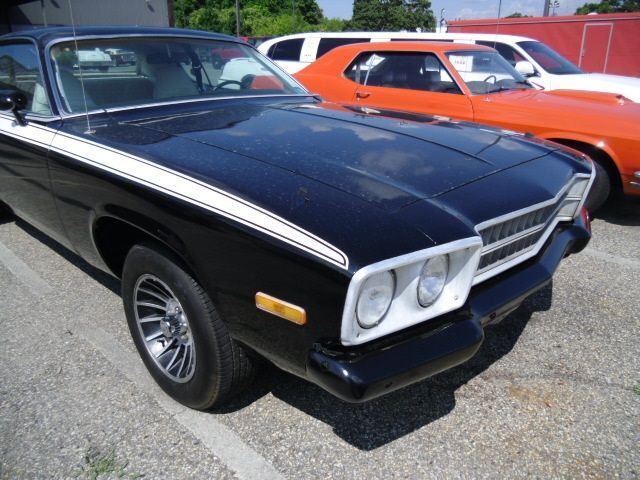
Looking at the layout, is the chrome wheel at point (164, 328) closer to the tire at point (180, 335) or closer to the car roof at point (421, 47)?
the tire at point (180, 335)

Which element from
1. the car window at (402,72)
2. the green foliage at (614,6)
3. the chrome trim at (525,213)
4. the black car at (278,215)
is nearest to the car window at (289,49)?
the car window at (402,72)

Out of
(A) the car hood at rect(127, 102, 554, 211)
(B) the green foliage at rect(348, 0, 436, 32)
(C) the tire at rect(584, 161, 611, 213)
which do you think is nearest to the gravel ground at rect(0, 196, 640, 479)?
(A) the car hood at rect(127, 102, 554, 211)

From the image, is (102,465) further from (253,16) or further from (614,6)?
(614,6)

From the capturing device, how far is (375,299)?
1564mm

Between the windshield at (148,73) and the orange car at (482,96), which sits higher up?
the windshield at (148,73)

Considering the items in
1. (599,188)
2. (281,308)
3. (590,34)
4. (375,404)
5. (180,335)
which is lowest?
(375,404)

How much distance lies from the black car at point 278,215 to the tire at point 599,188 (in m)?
2.02

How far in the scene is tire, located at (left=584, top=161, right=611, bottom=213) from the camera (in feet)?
14.5

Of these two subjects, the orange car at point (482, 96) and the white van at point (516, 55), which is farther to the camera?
the white van at point (516, 55)

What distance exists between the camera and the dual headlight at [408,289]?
1514 mm

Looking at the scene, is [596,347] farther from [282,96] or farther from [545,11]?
[545,11]

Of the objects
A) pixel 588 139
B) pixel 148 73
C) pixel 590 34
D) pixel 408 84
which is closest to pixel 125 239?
pixel 148 73

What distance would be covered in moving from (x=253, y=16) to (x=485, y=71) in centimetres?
4511

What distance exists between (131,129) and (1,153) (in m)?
1.29
